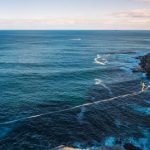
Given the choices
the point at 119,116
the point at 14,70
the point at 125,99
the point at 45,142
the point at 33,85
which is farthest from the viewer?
the point at 14,70

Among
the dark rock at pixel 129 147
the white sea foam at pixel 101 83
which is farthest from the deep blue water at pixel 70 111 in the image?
the dark rock at pixel 129 147

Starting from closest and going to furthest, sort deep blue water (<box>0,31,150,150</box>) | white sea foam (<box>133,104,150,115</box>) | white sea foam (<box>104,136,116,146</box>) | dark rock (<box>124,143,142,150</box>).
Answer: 1. dark rock (<box>124,143,142,150</box>)
2. white sea foam (<box>104,136,116,146</box>)
3. deep blue water (<box>0,31,150,150</box>)
4. white sea foam (<box>133,104,150,115</box>)

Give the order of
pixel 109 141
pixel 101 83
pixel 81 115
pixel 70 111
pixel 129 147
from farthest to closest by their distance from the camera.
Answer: pixel 101 83 < pixel 70 111 < pixel 81 115 < pixel 109 141 < pixel 129 147

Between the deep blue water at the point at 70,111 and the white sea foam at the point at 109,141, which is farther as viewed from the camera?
the deep blue water at the point at 70,111

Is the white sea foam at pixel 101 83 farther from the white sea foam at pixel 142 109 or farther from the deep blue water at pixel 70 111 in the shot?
the white sea foam at pixel 142 109

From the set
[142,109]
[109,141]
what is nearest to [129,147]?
[109,141]

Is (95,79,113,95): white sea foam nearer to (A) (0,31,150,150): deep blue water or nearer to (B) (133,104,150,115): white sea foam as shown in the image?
(A) (0,31,150,150): deep blue water

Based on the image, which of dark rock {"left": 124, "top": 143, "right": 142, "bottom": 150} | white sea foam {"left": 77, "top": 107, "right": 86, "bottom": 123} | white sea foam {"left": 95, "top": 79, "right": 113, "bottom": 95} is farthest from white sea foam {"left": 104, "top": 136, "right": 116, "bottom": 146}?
white sea foam {"left": 95, "top": 79, "right": 113, "bottom": 95}

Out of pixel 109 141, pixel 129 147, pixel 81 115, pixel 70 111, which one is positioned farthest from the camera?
pixel 70 111

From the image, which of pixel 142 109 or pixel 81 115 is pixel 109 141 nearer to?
pixel 81 115

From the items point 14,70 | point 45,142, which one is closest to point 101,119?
point 45,142

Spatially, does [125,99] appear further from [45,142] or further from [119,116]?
[45,142]
